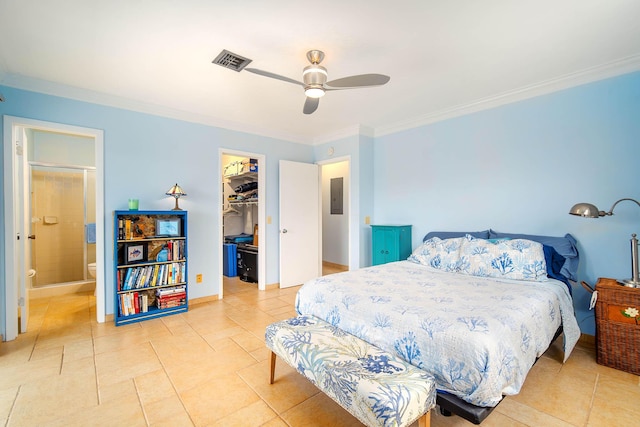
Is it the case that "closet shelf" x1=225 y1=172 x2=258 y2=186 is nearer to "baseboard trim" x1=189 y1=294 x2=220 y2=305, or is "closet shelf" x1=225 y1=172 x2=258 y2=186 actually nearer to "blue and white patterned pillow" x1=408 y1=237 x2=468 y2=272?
"baseboard trim" x1=189 y1=294 x2=220 y2=305

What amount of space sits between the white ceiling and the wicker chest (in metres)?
1.92

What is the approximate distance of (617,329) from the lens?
87.3 inches

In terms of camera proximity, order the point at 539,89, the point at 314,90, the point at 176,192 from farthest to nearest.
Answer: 1. the point at 176,192
2. the point at 539,89
3. the point at 314,90

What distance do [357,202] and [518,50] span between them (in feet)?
8.42

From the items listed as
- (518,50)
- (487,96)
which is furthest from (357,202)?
(518,50)

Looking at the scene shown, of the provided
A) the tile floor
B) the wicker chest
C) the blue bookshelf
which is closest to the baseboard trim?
the blue bookshelf

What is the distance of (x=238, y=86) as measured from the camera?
2.96m

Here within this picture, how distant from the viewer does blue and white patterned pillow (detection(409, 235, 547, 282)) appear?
8.17 ft

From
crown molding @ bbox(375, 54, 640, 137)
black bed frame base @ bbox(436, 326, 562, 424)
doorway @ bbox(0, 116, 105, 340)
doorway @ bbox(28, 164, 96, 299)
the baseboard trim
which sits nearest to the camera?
black bed frame base @ bbox(436, 326, 562, 424)

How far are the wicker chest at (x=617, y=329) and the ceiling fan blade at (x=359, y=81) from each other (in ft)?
7.97

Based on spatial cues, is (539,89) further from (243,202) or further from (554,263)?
(243,202)

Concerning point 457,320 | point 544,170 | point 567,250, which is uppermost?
point 544,170

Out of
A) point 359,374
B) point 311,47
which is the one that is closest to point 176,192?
point 311,47

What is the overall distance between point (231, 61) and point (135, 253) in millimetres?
2411
